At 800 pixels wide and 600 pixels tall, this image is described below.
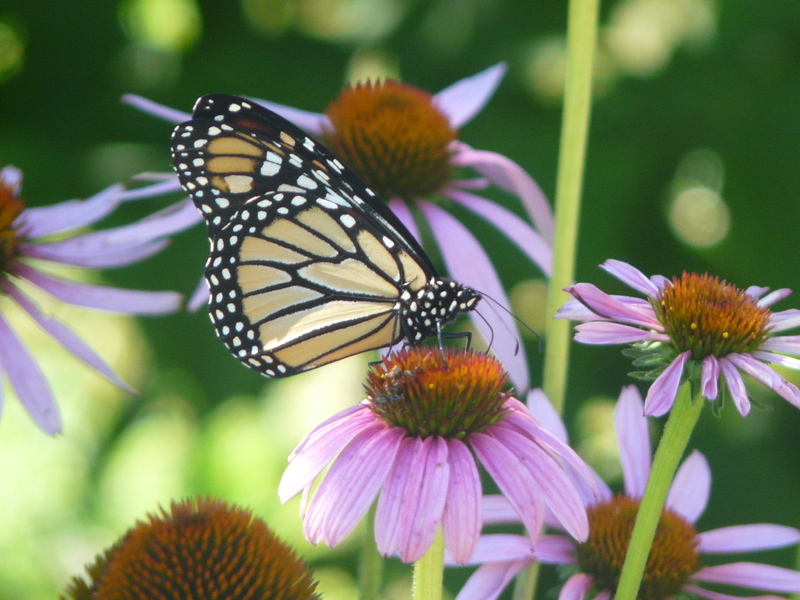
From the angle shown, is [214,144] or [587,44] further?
[214,144]

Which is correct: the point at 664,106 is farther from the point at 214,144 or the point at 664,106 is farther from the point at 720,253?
the point at 214,144

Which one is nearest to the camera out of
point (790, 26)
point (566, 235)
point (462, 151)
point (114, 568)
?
point (114, 568)

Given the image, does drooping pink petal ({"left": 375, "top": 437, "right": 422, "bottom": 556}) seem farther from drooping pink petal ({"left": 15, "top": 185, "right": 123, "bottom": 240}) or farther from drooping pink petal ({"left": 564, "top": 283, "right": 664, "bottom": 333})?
drooping pink petal ({"left": 15, "top": 185, "right": 123, "bottom": 240})

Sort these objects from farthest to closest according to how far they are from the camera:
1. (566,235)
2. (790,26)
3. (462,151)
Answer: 1. (790,26)
2. (462,151)
3. (566,235)

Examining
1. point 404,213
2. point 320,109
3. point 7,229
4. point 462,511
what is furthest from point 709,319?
point 320,109

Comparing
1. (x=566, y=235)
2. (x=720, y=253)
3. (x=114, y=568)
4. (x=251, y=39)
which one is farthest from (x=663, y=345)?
(x=251, y=39)

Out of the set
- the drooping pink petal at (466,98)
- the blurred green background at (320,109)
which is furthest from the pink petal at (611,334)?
the blurred green background at (320,109)
